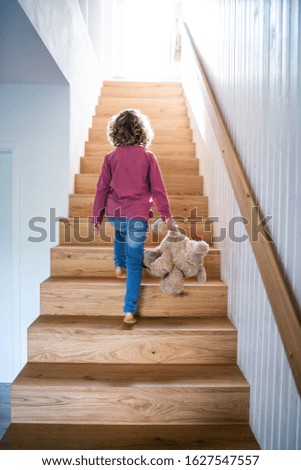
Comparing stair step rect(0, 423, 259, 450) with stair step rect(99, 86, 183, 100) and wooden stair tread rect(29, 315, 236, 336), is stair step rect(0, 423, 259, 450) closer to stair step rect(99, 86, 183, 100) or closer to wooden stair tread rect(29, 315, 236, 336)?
wooden stair tread rect(29, 315, 236, 336)

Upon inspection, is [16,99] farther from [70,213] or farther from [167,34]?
[167,34]

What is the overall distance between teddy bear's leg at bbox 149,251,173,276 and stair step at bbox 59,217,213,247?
657mm

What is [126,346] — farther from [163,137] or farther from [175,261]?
[163,137]

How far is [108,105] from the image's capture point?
459 centimetres

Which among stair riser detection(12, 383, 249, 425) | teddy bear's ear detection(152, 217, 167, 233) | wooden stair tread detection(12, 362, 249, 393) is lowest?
stair riser detection(12, 383, 249, 425)

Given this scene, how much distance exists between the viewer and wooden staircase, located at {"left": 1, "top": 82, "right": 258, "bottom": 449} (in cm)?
180

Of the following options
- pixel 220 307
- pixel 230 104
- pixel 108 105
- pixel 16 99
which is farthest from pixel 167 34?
pixel 220 307

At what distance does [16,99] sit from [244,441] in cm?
279

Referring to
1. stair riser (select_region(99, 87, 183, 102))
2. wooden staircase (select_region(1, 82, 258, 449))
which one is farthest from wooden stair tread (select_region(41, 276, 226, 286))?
stair riser (select_region(99, 87, 183, 102))

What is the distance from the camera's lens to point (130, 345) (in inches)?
84.1

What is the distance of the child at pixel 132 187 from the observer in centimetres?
229

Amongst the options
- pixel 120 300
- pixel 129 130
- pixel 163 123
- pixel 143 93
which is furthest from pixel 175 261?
pixel 143 93

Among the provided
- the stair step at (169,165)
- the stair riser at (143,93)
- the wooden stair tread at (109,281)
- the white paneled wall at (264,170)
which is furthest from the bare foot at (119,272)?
the stair riser at (143,93)

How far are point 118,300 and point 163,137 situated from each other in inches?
87.4
